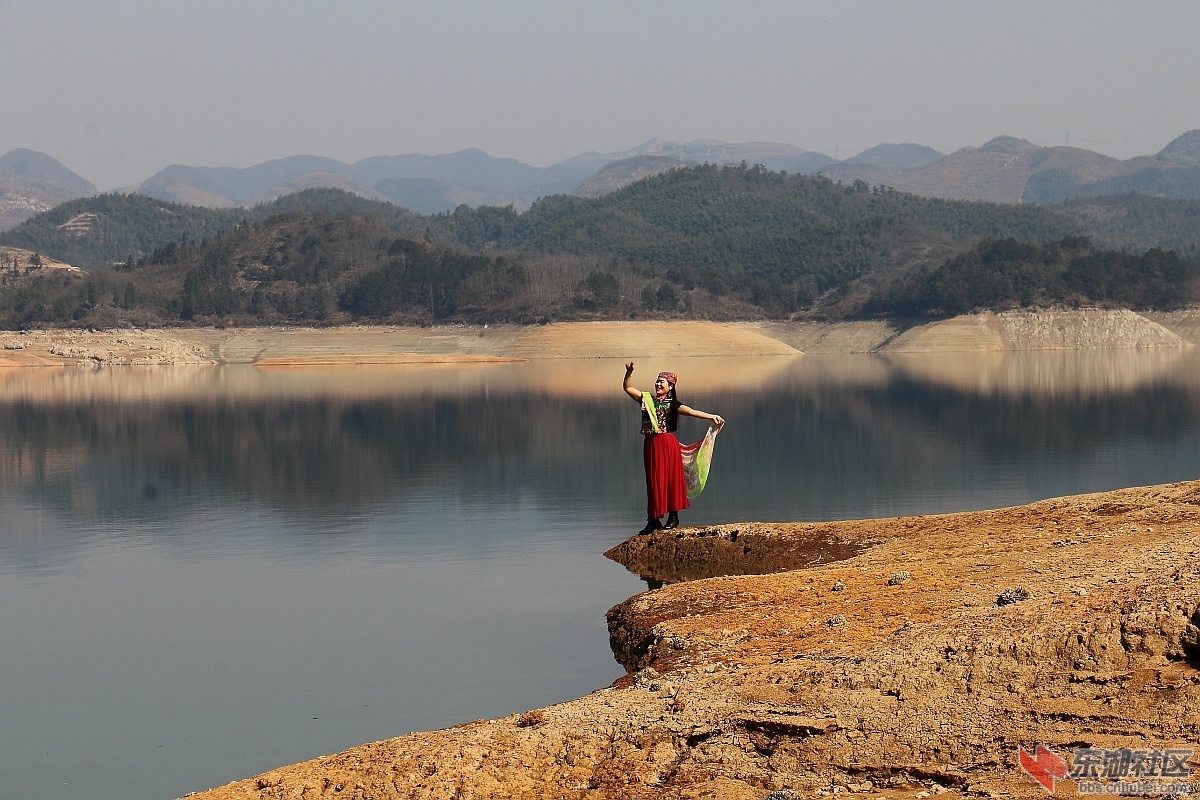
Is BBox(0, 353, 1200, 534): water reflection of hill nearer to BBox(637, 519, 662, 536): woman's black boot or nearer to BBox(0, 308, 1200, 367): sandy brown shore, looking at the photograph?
BBox(637, 519, 662, 536): woman's black boot

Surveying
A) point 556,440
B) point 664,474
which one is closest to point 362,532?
point 664,474

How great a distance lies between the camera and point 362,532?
931 inches

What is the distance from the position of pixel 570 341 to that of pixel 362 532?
10774 centimetres

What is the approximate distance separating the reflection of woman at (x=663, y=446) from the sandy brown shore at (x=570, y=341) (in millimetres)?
105484

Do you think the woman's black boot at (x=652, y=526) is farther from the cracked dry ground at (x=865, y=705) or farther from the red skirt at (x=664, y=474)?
the cracked dry ground at (x=865, y=705)

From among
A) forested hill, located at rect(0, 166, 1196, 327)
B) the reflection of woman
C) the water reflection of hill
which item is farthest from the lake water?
forested hill, located at rect(0, 166, 1196, 327)

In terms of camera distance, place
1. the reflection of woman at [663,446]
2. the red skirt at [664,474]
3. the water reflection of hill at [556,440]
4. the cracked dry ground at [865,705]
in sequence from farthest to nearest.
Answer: the water reflection of hill at [556,440] → the red skirt at [664,474] → the reflection of woman at [663,446] → the cracked dry ground at [865,705]

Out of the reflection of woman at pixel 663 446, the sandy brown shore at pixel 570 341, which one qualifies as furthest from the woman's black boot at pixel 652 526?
the sandy brown shore at pixel 570 341

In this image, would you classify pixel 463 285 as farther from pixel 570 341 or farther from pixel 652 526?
pixel 652 526

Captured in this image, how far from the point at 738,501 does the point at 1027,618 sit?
1609cm

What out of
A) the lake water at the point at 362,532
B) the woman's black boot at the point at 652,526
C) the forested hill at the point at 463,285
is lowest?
the lake water at the point at 362,532

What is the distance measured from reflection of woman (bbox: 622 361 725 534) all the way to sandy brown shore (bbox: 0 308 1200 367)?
4153 inches

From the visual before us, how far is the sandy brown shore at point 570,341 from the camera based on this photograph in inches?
4983

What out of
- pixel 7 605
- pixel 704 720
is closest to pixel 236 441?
pixel 7 605
